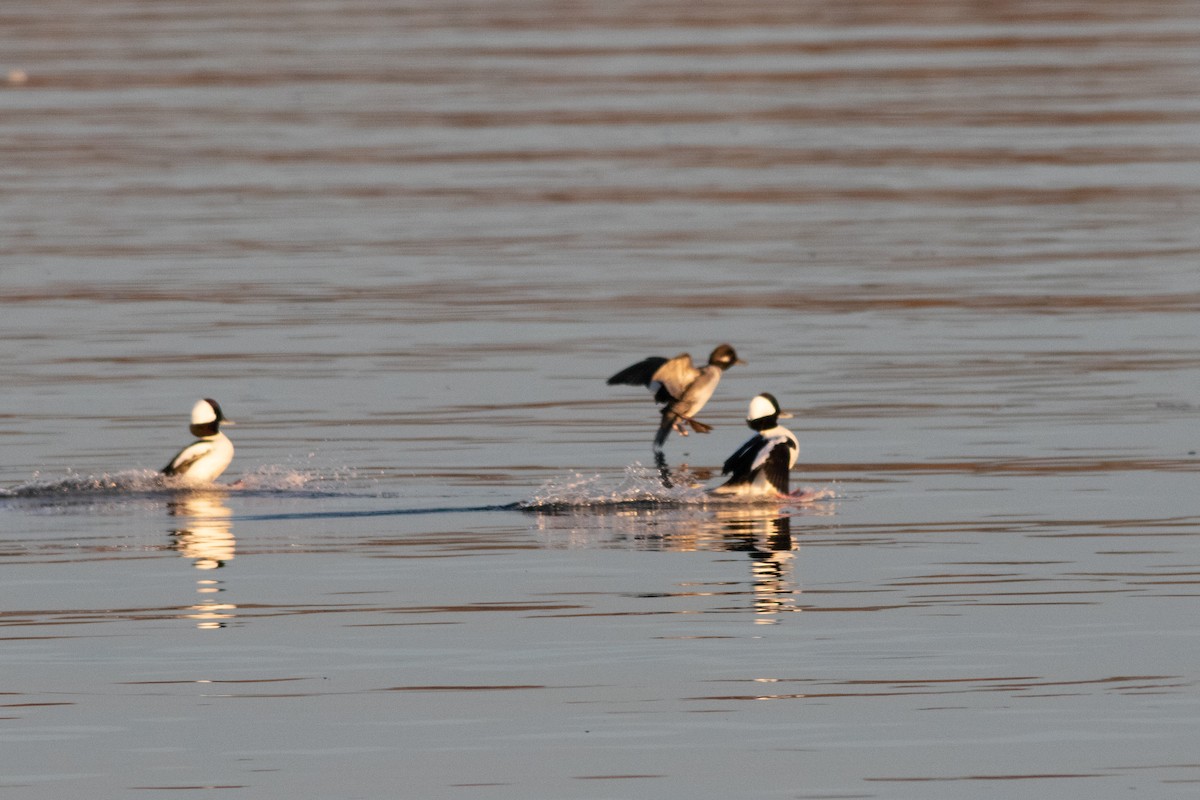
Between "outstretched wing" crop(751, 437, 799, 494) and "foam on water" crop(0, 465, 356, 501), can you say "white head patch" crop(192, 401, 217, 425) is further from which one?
"outstretched wing" crop(751, 437, 799, 494)

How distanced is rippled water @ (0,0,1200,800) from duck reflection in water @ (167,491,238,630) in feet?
0.16

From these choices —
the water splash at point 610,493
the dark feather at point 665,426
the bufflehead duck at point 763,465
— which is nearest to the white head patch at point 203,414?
the water splash at point 610,493

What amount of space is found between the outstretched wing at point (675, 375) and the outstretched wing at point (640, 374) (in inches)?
1.6

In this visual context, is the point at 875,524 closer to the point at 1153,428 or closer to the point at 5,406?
the point at 1153,428

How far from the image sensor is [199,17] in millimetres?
68688

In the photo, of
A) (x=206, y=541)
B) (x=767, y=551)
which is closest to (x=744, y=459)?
(x=767, y=551)

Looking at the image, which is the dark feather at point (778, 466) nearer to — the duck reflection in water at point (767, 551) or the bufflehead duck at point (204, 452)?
the duck reflection in water at point (767, 551)

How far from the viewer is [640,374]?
56.3 feet

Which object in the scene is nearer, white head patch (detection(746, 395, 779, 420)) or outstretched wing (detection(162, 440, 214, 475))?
white head patch (detection(746, 395, 779, 420))

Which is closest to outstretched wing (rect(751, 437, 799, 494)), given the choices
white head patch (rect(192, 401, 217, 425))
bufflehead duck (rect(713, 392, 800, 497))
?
bufflehead duck (rect(713, 392, 800, 497))

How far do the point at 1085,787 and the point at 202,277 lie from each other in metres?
17.1

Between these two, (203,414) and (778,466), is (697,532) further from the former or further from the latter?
(203,414)

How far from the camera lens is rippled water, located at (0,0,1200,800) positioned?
9.41 metres

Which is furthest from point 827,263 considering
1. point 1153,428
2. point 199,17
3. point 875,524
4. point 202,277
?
point 199,17
